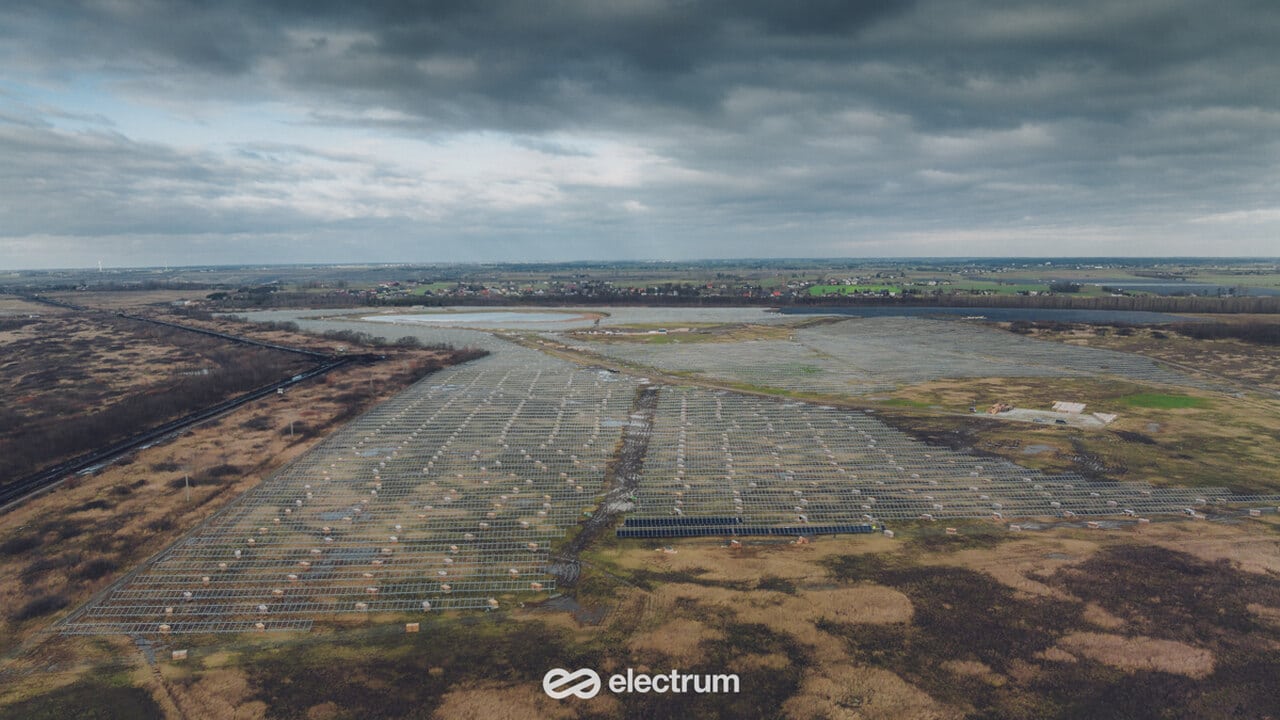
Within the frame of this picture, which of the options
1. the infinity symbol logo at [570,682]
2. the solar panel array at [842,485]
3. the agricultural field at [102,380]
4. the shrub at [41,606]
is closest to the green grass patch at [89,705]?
the shrub at [41,606]

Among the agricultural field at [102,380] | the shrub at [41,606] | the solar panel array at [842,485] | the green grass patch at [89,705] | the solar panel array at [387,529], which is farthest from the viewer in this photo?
the agricultural field at [102,380]

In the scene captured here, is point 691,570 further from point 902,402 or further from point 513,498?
point 902,402

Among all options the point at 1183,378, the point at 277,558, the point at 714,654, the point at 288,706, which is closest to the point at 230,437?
the point at 277,558

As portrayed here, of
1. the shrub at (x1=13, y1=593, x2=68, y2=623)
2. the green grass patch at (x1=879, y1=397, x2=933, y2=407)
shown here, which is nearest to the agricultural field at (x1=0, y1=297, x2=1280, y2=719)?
the shrub at (x1=13, y1=593, x2=68, y2=623)

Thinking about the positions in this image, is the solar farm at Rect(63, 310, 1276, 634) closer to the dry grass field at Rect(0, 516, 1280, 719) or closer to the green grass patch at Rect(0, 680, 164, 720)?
the dry grass field at Rect(0, 516, 1280, 719)

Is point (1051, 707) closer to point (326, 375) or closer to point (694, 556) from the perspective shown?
point (694, 556)

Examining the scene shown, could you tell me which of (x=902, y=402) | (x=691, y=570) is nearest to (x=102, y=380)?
(x=691, y=570)

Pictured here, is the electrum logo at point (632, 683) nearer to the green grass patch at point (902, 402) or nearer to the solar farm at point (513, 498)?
the solar farm at point (513, 498)
